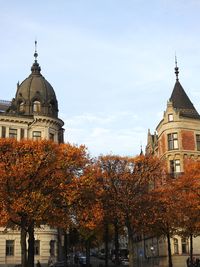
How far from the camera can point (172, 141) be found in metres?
70.5

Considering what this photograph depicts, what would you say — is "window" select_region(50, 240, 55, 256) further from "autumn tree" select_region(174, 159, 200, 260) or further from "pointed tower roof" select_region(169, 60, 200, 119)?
"pointed tower roof" select_region(169, 60, 200, 119)

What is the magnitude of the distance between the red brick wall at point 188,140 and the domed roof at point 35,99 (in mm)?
19754

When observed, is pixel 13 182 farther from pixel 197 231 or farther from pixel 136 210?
pixel 197 231

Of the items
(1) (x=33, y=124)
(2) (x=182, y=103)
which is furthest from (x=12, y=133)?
(2) (x=182, y=103)

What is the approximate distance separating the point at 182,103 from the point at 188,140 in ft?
23.9

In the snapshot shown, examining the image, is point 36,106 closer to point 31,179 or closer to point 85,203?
point 31,179

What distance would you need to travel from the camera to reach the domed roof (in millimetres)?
69875

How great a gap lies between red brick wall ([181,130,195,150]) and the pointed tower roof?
118 inches

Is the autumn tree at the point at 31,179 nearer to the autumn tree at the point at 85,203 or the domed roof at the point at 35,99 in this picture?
the autumn tree at the point at 85,203

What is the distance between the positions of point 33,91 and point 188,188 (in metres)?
28.5

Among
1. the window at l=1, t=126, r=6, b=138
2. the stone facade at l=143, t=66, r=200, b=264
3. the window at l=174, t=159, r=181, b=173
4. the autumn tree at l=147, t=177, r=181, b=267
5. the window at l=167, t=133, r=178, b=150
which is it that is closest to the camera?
the autumn tree at l=147, t=177, r=181, b=267

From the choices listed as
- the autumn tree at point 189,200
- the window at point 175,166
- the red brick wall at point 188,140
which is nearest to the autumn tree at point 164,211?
the autumn tree at point 189,200

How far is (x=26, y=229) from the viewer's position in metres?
44.2

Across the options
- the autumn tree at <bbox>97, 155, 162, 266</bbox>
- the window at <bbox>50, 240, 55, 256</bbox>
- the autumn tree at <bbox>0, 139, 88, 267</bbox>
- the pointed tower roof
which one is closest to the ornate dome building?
the window at <bbox>50, 240, 55, 256</bbox>
